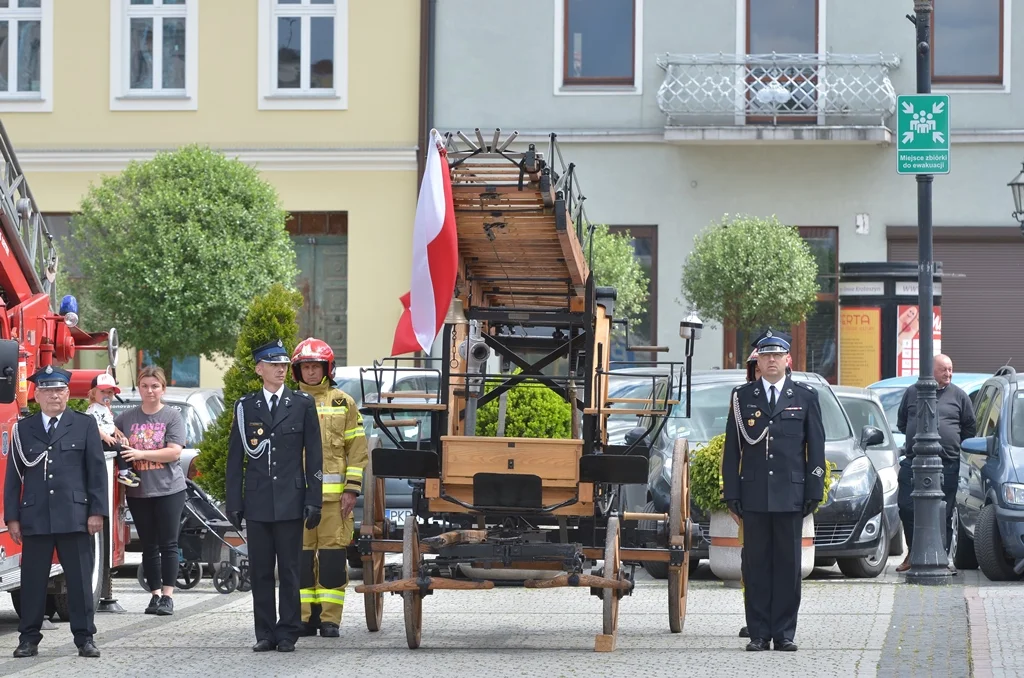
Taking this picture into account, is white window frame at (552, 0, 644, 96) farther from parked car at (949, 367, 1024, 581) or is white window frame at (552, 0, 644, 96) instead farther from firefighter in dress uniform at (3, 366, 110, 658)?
firefighter in dress uniform at (3, 366, 110, 658)

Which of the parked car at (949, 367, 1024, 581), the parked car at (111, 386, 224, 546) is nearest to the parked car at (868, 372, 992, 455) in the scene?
the parked car at (949, 367, 1024, 581)

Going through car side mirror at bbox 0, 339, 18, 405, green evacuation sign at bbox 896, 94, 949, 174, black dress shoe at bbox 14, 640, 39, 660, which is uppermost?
Answer: green evacuation sign at bbox 896, 94, 949, 174

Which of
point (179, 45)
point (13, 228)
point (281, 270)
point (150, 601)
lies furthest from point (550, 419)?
point (179, 45)

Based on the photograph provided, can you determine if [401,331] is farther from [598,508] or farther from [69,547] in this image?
[69,547]

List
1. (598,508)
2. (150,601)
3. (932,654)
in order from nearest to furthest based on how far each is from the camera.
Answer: (932,654), (598,508), (150,601)

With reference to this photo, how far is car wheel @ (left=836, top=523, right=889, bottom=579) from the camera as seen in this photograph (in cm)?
1483

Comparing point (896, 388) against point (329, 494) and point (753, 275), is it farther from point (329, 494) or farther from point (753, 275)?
point (329, 494)

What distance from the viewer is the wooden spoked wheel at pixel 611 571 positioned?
33.3 ft

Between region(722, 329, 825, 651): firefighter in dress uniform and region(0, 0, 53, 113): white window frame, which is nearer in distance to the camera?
region(722, 329, 825, 651): firefighter in dress uniform

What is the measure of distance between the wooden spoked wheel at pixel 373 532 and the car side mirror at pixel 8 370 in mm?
2256

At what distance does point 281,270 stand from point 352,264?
10.9 ft

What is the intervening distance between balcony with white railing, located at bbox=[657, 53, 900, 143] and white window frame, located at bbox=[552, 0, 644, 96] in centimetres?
50

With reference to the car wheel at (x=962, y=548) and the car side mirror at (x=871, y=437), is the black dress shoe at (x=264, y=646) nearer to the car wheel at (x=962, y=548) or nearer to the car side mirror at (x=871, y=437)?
the car side mirror at (x=871, y=437)

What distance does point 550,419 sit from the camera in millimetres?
14492
